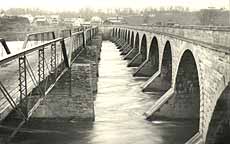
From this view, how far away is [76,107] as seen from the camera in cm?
1708

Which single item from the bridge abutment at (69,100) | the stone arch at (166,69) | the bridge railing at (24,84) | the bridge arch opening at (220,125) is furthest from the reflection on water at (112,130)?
the stone arch at (166,69)

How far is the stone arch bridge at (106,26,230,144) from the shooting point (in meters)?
11.4

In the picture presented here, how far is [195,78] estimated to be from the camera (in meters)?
18.4

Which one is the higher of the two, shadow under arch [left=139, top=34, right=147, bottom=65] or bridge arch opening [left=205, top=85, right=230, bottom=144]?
bridge arch opening [left=205, top=85, right=230, bottom=144]

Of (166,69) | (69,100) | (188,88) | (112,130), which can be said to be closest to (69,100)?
(69,100)

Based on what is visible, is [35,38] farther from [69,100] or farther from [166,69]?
[69,100]

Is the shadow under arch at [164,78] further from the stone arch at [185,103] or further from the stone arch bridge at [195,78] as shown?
the stone arch at [185,103]

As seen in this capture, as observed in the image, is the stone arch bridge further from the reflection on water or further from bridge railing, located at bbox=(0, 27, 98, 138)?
bridge railing, located at bbox=(0, 27, 98, 138)

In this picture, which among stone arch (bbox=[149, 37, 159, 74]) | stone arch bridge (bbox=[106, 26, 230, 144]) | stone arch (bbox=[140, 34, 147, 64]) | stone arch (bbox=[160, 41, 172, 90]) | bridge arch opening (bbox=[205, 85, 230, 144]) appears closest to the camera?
stone arch bridge (bbox=[106, 26, 230, 144])

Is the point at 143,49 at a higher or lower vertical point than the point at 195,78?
lower

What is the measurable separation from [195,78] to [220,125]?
6383 millimetres

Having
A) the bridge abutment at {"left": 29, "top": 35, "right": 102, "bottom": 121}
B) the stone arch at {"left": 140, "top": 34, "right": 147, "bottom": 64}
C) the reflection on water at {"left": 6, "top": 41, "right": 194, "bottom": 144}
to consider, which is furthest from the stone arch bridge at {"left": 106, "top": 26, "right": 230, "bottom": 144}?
the stone arch at {"left": 140, "top": 34, "right": 147, "bottom": 64}

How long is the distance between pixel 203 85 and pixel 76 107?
6039 millimetres

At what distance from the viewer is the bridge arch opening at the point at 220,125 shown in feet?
38.1
